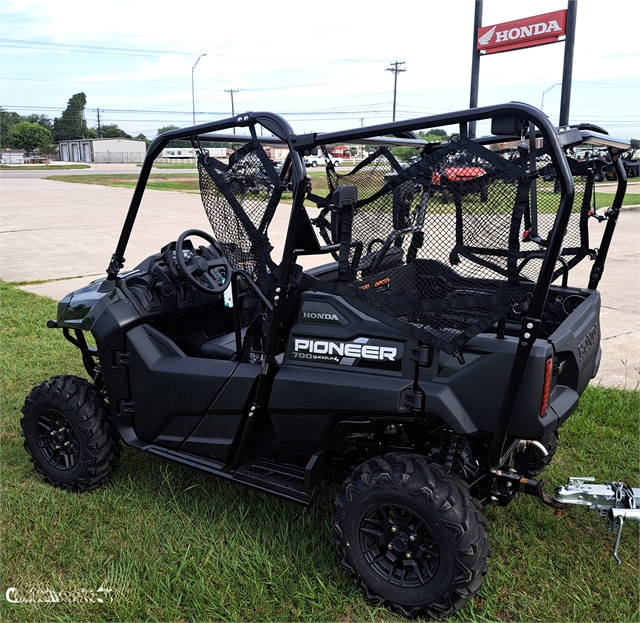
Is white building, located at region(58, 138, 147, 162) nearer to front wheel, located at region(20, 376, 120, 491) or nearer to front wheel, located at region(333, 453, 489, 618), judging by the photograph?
front wheel, located at region(20, 376, 120, 491)

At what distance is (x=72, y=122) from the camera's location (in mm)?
98625

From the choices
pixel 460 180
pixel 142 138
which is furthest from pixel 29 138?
pixel 460 180

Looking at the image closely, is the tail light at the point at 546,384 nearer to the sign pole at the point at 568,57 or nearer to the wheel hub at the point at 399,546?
the wheel hub at the point at 399,546

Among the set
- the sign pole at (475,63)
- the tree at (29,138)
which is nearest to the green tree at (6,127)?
the tree at (29,138)

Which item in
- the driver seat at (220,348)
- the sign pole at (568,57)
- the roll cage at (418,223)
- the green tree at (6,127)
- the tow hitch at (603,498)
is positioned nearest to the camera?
the roll cage at (418,223)

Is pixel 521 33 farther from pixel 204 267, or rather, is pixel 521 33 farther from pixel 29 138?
pixel 29 138

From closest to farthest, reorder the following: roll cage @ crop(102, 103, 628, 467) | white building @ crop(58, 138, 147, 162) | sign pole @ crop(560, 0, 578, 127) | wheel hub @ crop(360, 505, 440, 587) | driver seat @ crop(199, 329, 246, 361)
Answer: roll cage @ crop(102, 103, 628, 467) < wheel hub @ crop(360, 505, 440, 587) < driver seat @ crop(199, 329, 246, 361) < sign pole @ crop(560, 0, 578, 127) < white building @ crop(58, 138, 147, 162)

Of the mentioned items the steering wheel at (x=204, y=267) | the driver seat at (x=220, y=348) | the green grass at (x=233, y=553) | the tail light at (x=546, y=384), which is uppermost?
the steering wheel at (x=204, y=267)

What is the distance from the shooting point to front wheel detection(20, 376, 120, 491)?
350 cm

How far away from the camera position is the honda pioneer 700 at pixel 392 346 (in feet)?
7.93

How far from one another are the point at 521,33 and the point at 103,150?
228 feet

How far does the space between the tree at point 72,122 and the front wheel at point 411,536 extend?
10397 cm

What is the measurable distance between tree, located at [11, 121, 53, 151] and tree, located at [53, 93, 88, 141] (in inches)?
479

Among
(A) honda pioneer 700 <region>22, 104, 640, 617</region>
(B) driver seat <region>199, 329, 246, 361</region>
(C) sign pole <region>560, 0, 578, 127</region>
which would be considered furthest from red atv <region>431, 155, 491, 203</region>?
(C) sign pole <region>560, 0, 578, 127</region>
